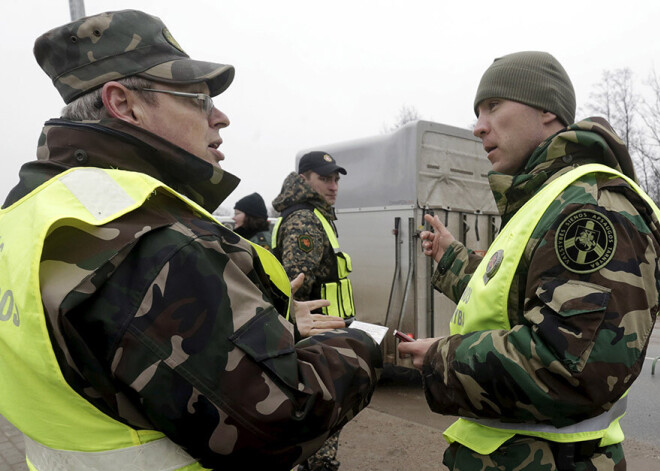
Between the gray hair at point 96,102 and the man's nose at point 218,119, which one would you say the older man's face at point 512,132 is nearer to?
the man's nose at point 218,119

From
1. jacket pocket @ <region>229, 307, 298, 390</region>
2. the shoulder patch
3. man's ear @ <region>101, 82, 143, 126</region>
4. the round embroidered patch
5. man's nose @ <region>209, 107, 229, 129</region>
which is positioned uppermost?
man's ear @ <region>101, 82, 143, 126</region>

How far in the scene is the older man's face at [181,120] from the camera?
1450 millimetres

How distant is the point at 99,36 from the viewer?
1413 millimetres

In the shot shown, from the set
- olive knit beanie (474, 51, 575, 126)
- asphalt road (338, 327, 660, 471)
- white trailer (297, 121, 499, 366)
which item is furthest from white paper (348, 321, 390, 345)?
white trailer (297, 121, 499, 366)

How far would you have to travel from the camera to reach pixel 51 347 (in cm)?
101

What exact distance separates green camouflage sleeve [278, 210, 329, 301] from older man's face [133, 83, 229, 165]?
7.87ft

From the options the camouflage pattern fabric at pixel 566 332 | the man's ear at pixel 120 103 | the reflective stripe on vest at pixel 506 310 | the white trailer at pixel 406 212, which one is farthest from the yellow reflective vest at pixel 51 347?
the white trailer at pixel 406 212

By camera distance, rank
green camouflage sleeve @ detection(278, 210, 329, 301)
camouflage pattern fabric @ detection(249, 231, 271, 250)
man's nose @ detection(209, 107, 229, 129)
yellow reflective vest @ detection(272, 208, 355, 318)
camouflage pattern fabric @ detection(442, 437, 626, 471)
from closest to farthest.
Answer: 1. camouflage pattern fabric @ detection(442, 437, 626, 471)
2. man's nose @ detection(209, 107, 229, 129)
3. green camouflage sleeve @ detection(278, 210, 329, 301)
4. yellow reflective vest @ detection(272, 208, 355, 318)
5. camouflage pattern fabric @ detection(249, 231, 271, 250)

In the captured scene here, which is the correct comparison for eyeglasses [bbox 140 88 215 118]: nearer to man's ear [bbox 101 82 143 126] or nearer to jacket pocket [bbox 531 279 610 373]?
man's ear [bbox 101 82 143 126]

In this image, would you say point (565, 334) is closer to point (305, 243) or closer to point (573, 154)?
point (573, 154)

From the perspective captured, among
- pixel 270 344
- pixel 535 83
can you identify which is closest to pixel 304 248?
pixel 535 83

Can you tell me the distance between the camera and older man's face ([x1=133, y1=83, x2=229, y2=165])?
4.76 ft

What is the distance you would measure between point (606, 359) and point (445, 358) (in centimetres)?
47

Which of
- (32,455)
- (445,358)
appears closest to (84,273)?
(32,455)
